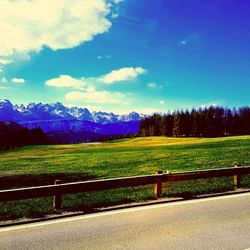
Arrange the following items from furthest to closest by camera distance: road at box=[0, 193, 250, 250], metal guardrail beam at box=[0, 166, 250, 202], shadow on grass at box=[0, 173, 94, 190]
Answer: shadow on grass at box=[0, 173, 94, 190] → metal guardrail beam at box=[0, 166, 250, 202] → road at box=[0, 193, 250, 250]

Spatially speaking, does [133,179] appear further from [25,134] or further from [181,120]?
[25,134]

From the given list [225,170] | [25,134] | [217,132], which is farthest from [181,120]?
[225,170]

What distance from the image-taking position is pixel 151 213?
10.3m

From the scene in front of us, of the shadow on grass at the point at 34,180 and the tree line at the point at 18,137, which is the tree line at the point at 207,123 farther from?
the shadow on grass at the point at 34,180

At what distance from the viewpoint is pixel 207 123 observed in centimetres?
13150

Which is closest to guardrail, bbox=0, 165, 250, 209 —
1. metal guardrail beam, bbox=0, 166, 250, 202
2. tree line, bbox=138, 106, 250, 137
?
metal guardrail beam, bbox=0, 166, 250, 202

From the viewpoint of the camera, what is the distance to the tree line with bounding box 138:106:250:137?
132125 millimetres

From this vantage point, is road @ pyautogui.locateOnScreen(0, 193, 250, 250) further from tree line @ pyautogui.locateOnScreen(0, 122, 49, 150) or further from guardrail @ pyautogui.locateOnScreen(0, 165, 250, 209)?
tree line @ pyautogui.locateOnScreen(0, 122, 49, 150)

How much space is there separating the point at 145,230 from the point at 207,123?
126327mm

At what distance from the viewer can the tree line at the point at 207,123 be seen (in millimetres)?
132125

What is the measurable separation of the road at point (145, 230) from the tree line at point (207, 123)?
123 metres

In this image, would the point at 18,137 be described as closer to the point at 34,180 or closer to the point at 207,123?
the point at 207,123

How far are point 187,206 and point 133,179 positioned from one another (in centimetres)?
199

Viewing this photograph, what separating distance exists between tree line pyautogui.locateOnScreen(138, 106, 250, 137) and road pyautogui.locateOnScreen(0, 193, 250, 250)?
12338 centimetres
